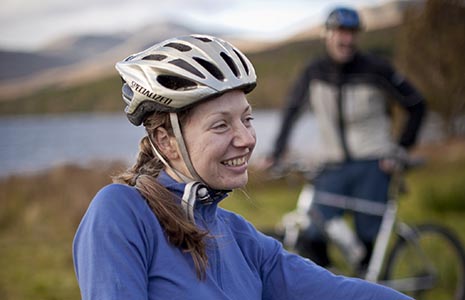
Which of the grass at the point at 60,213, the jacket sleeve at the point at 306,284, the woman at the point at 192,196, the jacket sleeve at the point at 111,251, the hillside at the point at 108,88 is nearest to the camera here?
the jacket sleeve at the point at 111,251

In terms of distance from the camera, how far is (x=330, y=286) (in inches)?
75.4

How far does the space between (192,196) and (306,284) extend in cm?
44

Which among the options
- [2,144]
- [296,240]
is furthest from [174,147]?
[2,144]

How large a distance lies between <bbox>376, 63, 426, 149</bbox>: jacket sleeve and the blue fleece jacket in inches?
119

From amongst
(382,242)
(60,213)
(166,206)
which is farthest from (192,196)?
(60,213)

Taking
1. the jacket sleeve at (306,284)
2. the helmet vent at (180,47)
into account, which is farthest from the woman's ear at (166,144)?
the jacket sleeve at (306,284)

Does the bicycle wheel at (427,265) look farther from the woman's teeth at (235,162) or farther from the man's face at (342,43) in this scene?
the woman's teeth at (235,162)

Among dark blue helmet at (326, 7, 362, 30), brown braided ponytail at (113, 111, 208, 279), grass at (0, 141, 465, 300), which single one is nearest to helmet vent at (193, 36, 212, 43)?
brown braided ponytail at (113, 111, 208, 279)

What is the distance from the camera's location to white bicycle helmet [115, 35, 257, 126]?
178 cm

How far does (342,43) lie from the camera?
185 inches

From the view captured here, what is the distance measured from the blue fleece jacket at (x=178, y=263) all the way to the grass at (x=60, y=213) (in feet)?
13.4

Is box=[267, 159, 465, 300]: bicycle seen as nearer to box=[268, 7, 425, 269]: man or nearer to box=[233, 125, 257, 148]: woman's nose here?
box=[268, 7, 425, 269]: man

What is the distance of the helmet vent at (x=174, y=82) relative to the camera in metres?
1.79

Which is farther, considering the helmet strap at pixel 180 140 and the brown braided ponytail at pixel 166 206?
the helmet strap at pixel 180 140
